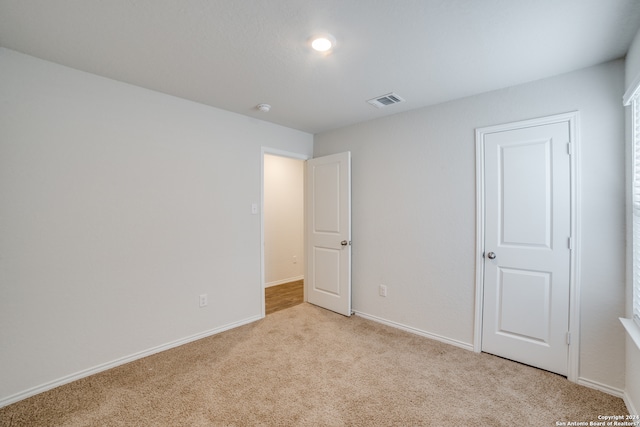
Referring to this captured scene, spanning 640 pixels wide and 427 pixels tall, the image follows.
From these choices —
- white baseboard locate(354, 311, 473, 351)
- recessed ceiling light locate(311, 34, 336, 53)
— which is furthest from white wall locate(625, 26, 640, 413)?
recessed ceiling light locate(311, 34, 336, 53)

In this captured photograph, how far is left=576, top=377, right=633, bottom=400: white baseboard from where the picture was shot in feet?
6.42

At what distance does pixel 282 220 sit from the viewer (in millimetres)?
5180

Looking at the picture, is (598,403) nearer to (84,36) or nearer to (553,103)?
(553,103)

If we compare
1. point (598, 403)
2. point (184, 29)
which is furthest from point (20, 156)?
point (598, 403)

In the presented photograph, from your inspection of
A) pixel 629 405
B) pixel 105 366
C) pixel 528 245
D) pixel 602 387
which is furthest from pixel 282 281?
pixel 629 405

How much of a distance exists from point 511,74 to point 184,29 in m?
2.38

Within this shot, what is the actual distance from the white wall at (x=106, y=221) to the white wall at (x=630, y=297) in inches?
125

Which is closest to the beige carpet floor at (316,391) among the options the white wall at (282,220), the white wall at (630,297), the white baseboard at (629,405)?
the white baseboard at (629,405)

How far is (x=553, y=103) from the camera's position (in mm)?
2225

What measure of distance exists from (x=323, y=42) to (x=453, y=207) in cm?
190

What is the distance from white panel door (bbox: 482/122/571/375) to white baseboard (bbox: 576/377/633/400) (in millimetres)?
110

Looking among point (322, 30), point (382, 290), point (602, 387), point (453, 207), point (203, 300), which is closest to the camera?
point (322, 30)

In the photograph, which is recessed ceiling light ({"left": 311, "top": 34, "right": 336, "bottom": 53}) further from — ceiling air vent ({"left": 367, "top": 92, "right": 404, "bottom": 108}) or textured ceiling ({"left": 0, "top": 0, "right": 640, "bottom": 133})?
ceiling air vent ({"left": 367, "top": 92, "right": 404, "bottom": 108})

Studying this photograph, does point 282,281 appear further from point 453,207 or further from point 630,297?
Result: point 630,297
